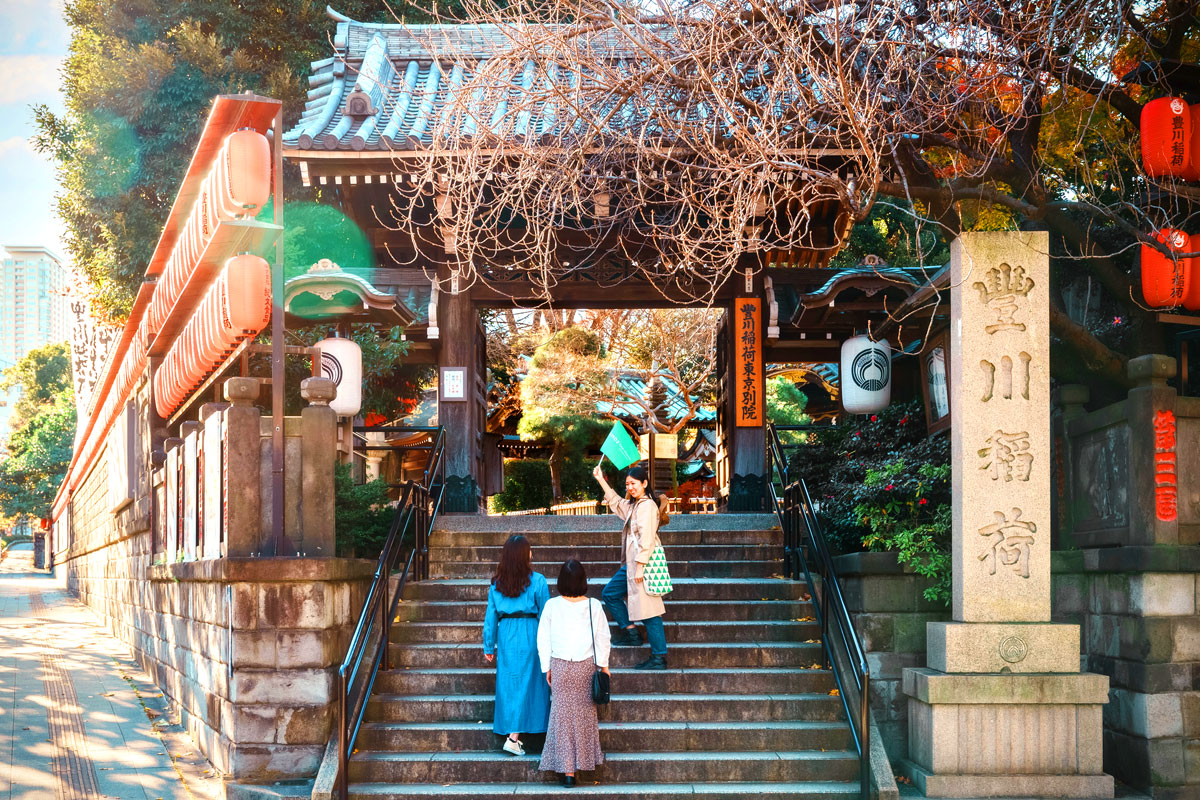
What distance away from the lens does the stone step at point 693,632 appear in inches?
354

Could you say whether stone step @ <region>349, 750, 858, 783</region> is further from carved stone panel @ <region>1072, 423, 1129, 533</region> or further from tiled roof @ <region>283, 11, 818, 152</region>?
tiled roof @ <region>283, 11, 818, 152</region>

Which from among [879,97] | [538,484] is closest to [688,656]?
[879,97]

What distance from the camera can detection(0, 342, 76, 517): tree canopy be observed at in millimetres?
43844

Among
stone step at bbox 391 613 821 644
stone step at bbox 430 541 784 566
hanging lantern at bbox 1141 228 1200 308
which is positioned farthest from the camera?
stone step at bbox 430 541 784 566

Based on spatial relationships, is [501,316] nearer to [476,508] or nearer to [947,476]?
[476,508]

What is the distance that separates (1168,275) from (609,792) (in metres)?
6.24

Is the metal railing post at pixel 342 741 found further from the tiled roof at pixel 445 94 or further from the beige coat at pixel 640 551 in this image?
the tiled roof at pixel 445 94

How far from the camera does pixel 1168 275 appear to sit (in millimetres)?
8242

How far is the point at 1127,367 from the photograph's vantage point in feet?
26.9

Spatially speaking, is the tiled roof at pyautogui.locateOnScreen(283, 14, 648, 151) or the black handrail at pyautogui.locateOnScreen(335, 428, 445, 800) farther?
the tiled roof at pyautogui.locateOnScreen(283, 14, 648, 151)

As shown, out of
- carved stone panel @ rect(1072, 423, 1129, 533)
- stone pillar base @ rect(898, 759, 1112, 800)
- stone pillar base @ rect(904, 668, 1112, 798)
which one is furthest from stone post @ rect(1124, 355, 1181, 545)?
stone pillar base @ rect(898, 759, 1112, 800)

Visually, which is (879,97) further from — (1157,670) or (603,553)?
(603,553)

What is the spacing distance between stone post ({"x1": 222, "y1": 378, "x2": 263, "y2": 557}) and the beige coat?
3.07m

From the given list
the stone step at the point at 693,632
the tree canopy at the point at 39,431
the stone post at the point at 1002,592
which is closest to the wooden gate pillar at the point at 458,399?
the stone step at the point at 693,632
